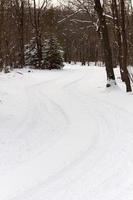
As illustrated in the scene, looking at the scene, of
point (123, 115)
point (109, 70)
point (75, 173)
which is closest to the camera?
point (75, 173)

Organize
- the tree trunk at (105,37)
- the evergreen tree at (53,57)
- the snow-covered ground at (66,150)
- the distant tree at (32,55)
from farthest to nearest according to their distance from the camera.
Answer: the distant tree at (32,55) < the evergreen tree at (53,57) < the tree trunk at (105,37) < the snow-covered ground at (66,150)

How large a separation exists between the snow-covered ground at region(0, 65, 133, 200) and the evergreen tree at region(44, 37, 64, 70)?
26.6m

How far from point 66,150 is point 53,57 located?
34.2 m

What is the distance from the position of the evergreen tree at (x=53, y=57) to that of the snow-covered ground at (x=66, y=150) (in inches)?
1045

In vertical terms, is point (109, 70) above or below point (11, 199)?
above

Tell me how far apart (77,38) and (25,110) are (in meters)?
69.0

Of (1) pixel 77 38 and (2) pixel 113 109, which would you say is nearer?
(2) pixel 113 109

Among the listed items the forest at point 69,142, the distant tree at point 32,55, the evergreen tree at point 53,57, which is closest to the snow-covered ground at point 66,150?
the forest at point 69,142

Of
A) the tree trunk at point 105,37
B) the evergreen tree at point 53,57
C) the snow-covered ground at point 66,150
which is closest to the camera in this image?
the snow-covered ground at point 66,150

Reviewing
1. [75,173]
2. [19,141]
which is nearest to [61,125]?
[19,141]

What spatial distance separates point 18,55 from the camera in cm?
4384

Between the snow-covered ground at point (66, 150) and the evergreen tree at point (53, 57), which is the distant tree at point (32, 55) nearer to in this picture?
the evergreen tree at point (53, 57)

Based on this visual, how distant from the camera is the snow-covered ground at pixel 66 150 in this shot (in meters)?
6.25

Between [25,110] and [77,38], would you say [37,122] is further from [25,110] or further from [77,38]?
[77,38]
